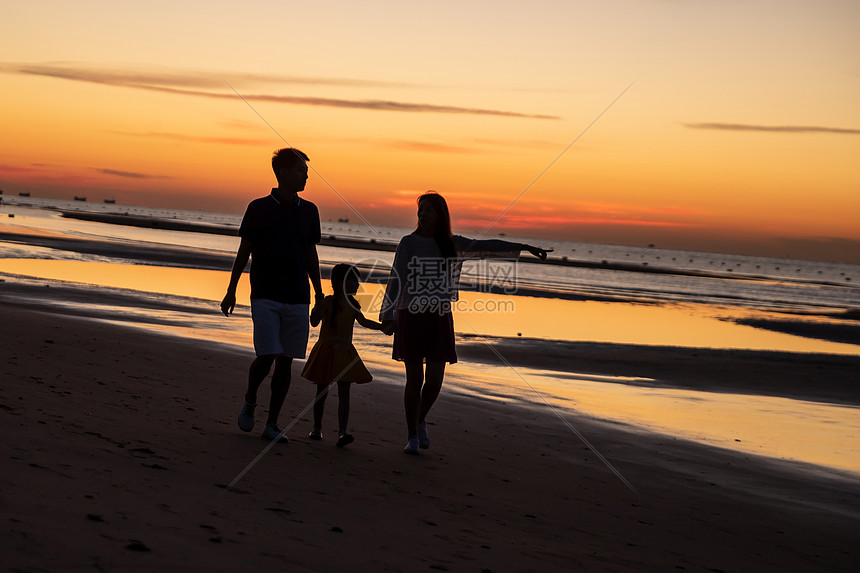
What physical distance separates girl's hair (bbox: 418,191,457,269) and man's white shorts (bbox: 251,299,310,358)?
1289 millimetres

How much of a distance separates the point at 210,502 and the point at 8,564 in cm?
133

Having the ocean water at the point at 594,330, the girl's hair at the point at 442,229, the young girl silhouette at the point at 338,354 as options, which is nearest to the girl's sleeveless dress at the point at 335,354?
the young girl silhouette at the point at 338,354

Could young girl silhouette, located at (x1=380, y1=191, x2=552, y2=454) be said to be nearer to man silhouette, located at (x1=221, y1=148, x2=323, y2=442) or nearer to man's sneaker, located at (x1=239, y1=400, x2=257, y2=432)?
man silhouette, located at (x1=221, y1=148, x2=323, y2=442)

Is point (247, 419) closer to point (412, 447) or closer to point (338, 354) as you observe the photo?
point (338, 354)

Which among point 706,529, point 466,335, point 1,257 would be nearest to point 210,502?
point 706,529

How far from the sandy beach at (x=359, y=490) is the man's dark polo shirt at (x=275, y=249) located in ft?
3.95

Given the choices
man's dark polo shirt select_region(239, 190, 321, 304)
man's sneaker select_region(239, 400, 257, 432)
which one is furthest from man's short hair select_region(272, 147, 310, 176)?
man's sneaker select_region(239, 400, 257, 432)

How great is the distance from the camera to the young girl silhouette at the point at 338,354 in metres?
6.44

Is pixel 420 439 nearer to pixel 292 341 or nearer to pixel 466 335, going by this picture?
pixel 292 341

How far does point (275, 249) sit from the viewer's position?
5.85 m

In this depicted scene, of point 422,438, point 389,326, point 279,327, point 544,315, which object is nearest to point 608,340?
point 544,315

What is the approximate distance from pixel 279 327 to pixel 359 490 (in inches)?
59.0

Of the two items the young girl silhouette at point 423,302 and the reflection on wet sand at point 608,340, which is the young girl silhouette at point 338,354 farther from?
the reflection on wet sand at point 608,340

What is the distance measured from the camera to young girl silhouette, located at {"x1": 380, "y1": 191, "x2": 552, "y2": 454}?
638 cm
